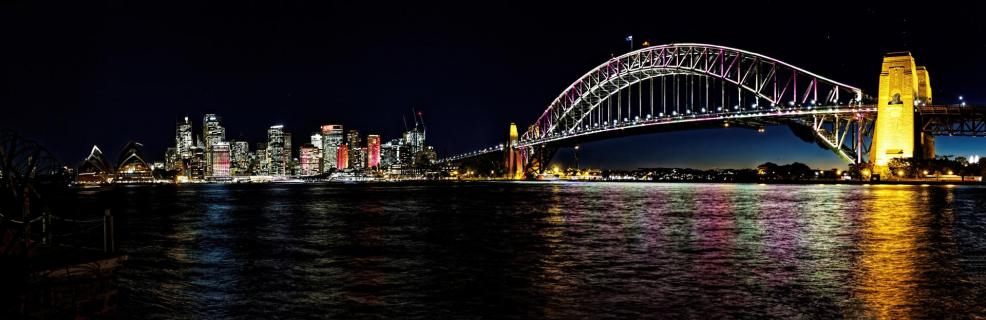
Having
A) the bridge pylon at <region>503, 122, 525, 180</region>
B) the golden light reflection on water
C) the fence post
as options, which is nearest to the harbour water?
the golden light reflection on water

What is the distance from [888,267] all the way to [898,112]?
5952 cm

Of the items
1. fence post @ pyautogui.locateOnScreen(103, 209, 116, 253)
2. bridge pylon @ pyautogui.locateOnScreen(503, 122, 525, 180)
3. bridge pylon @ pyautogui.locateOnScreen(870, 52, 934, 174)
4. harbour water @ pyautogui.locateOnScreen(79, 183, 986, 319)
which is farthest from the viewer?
bridge pylon @ pyautogui.locateOnScreen(503, 122, 525, 180)

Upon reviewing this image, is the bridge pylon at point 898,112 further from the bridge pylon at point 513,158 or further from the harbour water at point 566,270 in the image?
the bridge pylon at point 513,158

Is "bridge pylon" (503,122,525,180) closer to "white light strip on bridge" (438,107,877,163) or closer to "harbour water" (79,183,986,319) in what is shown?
Answer: "white light strip on bridge" (438,107,877,163)

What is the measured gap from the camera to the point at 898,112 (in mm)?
65188

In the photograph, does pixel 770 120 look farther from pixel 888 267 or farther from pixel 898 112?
pixel 888 267

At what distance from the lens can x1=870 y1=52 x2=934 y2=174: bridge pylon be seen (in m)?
65.2

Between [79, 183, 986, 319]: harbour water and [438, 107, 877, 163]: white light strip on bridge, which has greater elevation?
[438, 107, 877, 163]: white light strip on bridge

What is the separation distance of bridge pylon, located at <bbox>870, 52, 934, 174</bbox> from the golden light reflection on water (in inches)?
1810

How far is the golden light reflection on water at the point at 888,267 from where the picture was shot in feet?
31.0

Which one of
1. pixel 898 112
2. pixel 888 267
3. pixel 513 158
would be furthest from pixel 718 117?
pixel 888 267

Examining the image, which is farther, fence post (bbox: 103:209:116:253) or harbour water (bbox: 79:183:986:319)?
harbour water (bbox: 79:183:986:319)

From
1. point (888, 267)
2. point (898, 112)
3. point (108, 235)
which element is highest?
point (898, 112)

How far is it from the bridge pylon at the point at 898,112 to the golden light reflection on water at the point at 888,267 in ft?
151
